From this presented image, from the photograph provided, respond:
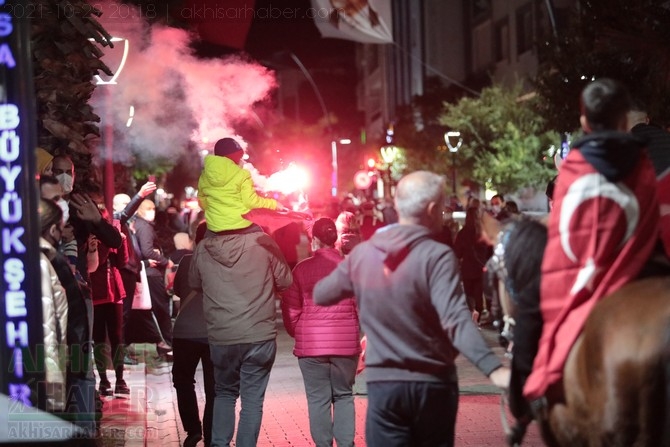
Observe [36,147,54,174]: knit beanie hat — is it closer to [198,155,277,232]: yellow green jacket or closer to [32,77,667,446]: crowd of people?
[32,77,667,446]: crowd of people

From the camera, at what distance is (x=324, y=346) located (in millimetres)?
8008

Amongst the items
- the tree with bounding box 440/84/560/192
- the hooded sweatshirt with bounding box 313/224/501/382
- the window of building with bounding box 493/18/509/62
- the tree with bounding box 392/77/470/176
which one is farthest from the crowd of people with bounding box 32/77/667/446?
the window of building with bounding box 493/18/509/62

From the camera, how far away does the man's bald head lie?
5.34 meters

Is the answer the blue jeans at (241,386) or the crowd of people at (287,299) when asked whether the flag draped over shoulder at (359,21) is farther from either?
the blue jeans at (241,386)

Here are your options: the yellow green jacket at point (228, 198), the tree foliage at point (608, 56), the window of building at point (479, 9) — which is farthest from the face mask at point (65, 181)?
the window of building at point (479, 9)

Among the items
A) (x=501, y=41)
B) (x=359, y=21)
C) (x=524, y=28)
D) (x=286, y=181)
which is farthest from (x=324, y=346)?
(x=501, y=41)

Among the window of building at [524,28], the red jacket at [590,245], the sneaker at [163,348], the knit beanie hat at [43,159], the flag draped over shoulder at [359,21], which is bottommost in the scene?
the sneaker at [163,348]

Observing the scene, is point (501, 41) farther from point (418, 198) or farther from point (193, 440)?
point (418, 198)

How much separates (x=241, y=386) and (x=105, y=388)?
14.0ft

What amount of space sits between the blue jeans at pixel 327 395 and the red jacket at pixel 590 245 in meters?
3.45

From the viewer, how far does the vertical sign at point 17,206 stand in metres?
4.98

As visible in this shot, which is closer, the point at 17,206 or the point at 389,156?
the point at 17,206

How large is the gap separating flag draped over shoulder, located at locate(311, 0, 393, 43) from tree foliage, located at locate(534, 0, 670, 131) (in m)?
3.97

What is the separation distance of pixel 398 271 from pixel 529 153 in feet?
106
